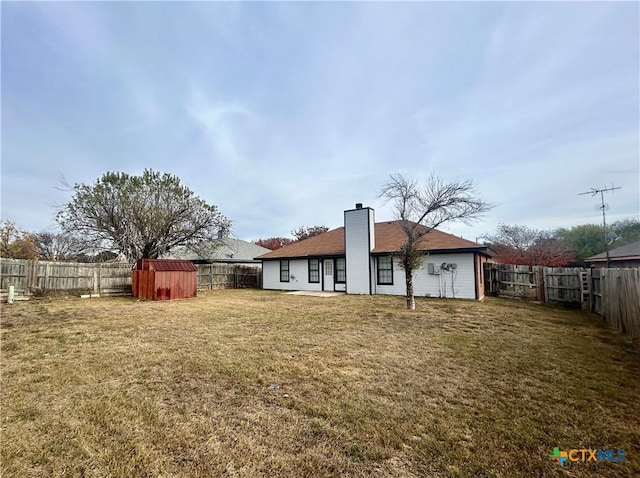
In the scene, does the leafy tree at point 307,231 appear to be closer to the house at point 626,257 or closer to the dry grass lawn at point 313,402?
the house at point 626,257

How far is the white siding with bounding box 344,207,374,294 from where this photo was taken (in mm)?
15172

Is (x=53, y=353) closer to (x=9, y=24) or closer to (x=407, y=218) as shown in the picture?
(x=9, y=24)

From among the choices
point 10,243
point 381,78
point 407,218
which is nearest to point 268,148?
point 381,78

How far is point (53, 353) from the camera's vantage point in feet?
17.0

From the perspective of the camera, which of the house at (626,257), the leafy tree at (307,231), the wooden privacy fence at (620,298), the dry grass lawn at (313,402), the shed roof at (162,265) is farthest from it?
the leafy tree at (307,231)

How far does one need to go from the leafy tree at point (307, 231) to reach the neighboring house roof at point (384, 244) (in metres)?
14.9

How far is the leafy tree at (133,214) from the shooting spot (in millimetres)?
16203

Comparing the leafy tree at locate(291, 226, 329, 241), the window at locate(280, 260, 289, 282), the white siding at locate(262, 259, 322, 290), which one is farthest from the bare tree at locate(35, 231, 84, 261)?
the window at locate(280, 260, 289, 282)

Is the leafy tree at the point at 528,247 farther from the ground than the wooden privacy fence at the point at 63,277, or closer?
farther from the ground

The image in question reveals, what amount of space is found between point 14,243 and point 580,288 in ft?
123

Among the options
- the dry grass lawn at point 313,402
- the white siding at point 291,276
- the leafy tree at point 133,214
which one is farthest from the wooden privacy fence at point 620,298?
the leafy tree at point 133,214

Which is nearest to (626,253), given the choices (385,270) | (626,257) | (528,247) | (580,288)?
(626,257)

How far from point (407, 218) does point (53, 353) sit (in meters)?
10.1

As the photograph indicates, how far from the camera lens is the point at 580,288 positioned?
1089cm
